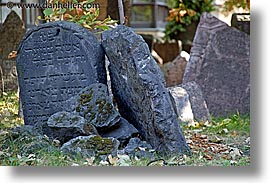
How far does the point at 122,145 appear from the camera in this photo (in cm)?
322

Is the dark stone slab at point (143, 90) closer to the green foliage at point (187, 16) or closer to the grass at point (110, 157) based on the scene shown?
the grass at point (110, 157)

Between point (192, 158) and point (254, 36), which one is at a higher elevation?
point (254, 36)

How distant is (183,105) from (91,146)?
173 centimetres

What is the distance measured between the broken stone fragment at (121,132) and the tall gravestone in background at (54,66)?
37 cm

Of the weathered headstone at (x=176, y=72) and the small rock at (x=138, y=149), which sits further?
the weathered headstone at (x=176, y=72)

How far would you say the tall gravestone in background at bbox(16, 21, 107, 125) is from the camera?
3543 mm

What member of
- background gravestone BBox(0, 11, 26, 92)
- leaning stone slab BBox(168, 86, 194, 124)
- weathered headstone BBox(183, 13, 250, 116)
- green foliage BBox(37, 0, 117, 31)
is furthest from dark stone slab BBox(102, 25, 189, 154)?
weathered headstone BBox(183, 13, 250, 116)

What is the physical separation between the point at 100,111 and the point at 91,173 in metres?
0.58

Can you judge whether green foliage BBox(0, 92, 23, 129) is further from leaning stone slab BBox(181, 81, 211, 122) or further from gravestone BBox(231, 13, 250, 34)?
gravestone BBox(231, 13, 250, 34)

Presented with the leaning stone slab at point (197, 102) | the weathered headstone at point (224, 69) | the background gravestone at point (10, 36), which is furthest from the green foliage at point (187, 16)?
the leaning stone slab at point (197, 102)

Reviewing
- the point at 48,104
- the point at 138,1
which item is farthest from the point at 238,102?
the point at 138,1

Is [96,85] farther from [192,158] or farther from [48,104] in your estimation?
[192,158]

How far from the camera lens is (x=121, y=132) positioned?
3.26 metres

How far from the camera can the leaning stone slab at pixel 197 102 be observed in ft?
15.8
